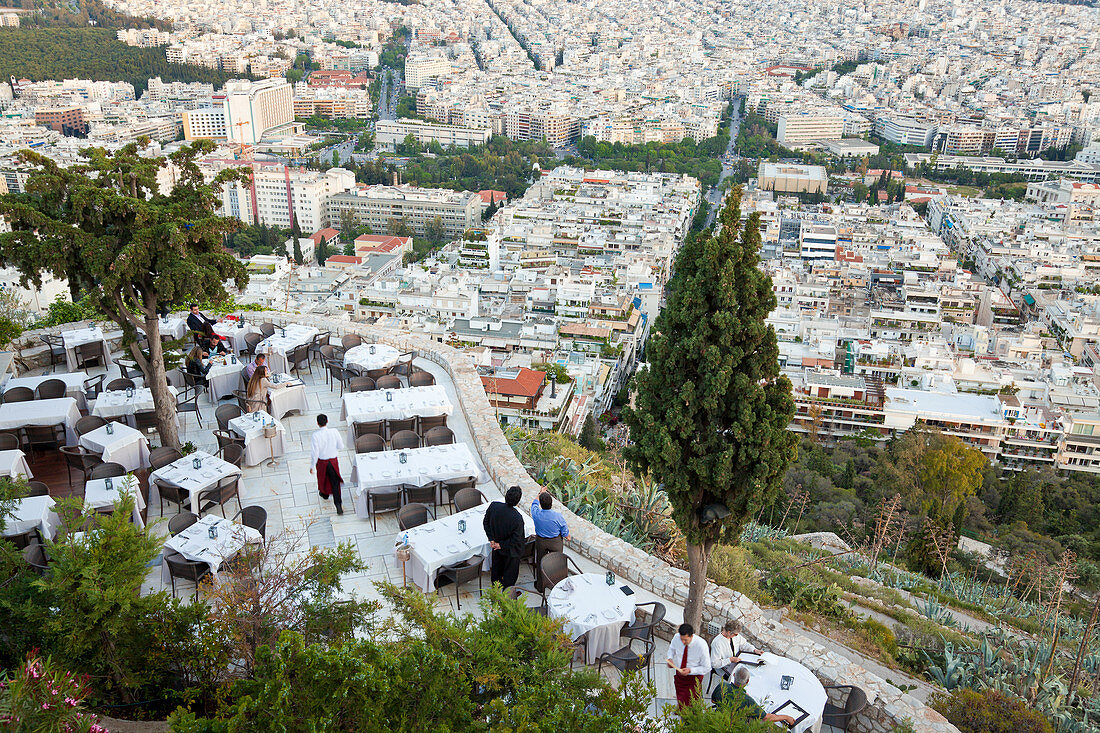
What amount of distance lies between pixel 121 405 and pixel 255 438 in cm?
109

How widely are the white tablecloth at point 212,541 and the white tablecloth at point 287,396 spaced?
72.0 inches

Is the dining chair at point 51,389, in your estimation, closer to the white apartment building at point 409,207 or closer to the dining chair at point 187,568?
the dining chair at point 187,568

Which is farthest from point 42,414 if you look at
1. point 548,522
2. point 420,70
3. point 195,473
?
point 420,70

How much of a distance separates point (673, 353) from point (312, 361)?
15.3 feet

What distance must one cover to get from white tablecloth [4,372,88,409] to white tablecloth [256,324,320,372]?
4.44ft

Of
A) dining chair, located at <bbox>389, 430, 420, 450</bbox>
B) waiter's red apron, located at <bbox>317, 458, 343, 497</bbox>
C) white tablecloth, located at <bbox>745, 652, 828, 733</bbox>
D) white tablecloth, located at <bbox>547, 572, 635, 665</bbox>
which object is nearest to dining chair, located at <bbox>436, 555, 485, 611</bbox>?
white tablecloth, located at <bbox>547, 572, 635, 665</bbox>

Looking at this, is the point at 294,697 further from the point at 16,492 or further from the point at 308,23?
the point at 308,23

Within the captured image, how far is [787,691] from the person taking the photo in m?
3.59

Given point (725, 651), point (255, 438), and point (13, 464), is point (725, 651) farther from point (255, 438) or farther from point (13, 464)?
point (13, 464)

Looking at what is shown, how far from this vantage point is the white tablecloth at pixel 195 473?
4.97m

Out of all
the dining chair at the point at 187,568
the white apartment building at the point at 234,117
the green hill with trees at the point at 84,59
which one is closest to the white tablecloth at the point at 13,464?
the dining chair at the point at 187,568

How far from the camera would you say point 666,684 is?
4031 mm

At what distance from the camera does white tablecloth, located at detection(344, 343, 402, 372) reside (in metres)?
6.86

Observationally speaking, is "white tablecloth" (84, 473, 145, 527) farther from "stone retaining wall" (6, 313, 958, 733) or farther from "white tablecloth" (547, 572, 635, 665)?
"white tablecloth" (547, 572, 635, 665)
